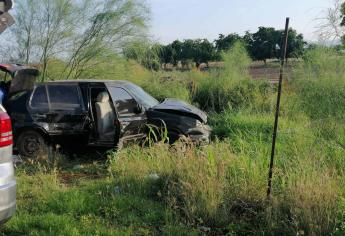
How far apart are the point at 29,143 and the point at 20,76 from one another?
4.15 feet

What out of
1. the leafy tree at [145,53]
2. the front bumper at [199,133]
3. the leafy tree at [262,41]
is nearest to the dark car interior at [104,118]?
the front bumper at [199,133]

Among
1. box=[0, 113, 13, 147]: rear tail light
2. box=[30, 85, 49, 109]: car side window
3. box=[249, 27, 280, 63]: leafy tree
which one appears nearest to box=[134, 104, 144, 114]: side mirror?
box=[30, 85, 49, 109]: car side window

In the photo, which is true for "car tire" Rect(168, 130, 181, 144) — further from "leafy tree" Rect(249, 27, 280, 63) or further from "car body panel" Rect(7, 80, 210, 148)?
"leafy tree" Rect(249, 27, 280, 63)

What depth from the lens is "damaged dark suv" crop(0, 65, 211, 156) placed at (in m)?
9.30

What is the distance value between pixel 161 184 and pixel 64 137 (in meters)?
3.46

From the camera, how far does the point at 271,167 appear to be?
18.8ft

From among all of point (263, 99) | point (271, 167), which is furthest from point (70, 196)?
point (263, 99)

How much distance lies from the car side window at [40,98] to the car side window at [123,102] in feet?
4.26

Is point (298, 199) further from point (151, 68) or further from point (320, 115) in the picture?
point (151, 68)

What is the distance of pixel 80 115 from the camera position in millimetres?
9453

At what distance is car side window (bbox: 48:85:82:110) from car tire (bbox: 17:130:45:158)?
628mm

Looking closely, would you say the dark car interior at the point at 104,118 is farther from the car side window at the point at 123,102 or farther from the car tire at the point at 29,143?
the car tire at the point at 29,143

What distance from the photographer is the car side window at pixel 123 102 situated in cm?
933

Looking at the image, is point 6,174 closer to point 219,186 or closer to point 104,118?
point 219,186
